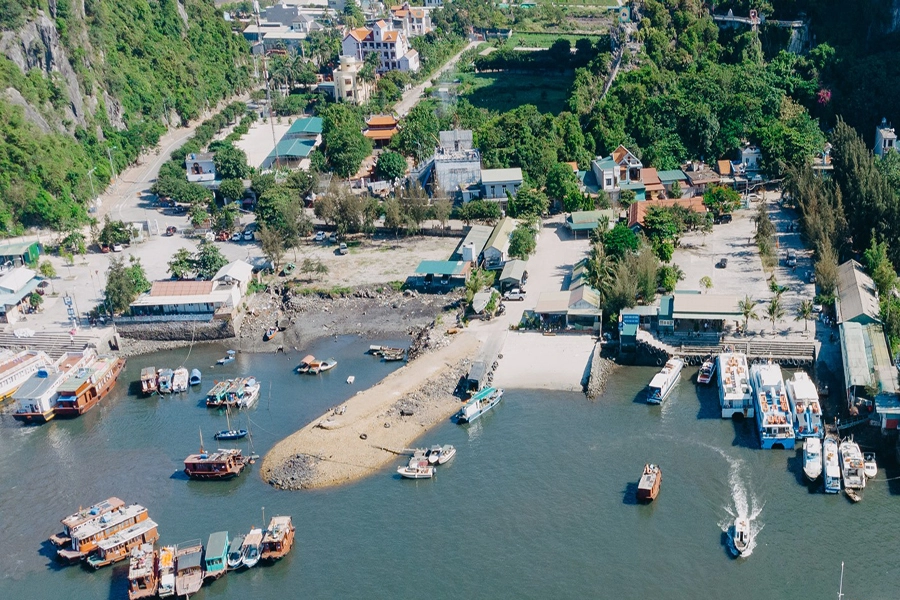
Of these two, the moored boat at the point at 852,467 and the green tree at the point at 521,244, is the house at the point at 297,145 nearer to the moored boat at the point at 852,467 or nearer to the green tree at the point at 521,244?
the green tree at the point at 521,244

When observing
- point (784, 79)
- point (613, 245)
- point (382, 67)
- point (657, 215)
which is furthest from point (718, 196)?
point (382, 67)

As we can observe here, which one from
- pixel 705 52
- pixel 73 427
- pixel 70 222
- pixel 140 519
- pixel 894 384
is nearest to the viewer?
pixel 140 519

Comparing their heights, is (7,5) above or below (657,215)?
above

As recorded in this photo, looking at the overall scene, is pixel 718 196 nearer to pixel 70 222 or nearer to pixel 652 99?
pixel 652 99

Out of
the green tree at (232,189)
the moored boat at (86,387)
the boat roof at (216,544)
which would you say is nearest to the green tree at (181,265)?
the moored boat at (86,387)

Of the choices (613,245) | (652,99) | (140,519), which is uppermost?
(652,99)

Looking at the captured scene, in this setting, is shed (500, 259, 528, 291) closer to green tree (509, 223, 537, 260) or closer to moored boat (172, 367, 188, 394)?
green tree (509, 223, 537, 260)

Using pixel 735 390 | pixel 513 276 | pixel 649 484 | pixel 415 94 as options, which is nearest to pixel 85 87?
pixel 415 94

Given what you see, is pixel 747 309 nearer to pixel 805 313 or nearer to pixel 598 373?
pixel 805 313
